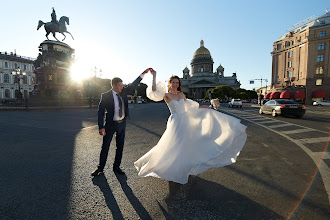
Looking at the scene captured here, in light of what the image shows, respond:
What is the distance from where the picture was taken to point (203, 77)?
118m

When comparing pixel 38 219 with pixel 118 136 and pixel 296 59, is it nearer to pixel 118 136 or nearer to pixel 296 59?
pixel 118 136

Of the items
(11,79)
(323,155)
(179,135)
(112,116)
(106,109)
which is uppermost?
(11,79)

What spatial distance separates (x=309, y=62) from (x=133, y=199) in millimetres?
60600

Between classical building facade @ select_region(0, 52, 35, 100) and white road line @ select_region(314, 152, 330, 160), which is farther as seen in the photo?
classical building facade @ select_region(0, 52, 35, 100)

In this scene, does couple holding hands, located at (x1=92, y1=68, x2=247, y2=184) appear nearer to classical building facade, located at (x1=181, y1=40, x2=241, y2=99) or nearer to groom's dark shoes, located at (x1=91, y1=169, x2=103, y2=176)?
groom's dark shoes, located at (x1=91, y1=169, x2=103, y2=176)

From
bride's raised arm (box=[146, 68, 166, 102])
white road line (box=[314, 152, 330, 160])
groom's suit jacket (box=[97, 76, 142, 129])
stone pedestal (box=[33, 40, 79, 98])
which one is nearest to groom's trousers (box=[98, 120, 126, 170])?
groom's suit jacket (box=[97, 76, 142, 129])

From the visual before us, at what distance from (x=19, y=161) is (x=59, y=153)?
2.84 feet

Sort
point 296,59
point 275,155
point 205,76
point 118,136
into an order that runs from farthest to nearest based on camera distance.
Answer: point 205,76, point 296,59, point 275,155, point 118,136

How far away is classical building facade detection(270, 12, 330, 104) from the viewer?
45.6 metres

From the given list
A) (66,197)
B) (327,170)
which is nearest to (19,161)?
(66,197)

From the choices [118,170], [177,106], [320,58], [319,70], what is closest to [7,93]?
[118,170]

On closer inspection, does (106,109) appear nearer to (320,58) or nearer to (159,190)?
(159,190)

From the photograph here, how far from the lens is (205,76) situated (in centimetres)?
11731

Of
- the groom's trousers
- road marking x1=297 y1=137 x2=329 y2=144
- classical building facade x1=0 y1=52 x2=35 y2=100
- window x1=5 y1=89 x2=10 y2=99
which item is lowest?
road marking x1=297 y1=137 x2=329 y2=144
